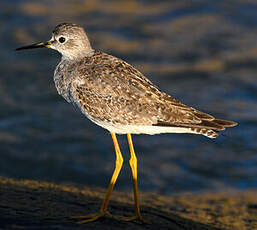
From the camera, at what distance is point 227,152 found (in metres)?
15.9

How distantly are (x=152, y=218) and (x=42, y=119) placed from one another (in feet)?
25.2

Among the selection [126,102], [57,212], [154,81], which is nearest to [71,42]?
[126,102]

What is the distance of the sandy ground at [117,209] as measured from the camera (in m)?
9.22

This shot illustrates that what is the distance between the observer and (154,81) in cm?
1853

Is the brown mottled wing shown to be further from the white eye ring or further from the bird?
the white eye ring

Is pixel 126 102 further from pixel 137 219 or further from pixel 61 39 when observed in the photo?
pixel 137 219

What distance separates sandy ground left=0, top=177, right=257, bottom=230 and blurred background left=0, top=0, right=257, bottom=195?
70 centimetres

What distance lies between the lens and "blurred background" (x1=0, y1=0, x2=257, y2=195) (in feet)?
50.0

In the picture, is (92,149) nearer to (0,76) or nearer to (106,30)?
(0,76)

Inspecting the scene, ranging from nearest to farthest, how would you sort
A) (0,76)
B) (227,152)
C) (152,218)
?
(152,218), (227,152), (0,76)

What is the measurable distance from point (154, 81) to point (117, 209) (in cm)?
838

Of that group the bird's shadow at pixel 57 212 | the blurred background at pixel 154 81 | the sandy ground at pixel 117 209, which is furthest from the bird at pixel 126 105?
the blurred background at pixel 154 81

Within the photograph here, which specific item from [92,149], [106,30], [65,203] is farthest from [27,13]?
[65,203]

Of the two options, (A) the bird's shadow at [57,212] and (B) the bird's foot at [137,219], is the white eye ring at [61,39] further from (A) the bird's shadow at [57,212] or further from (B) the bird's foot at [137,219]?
(B) the bird's foot at [137,219]
